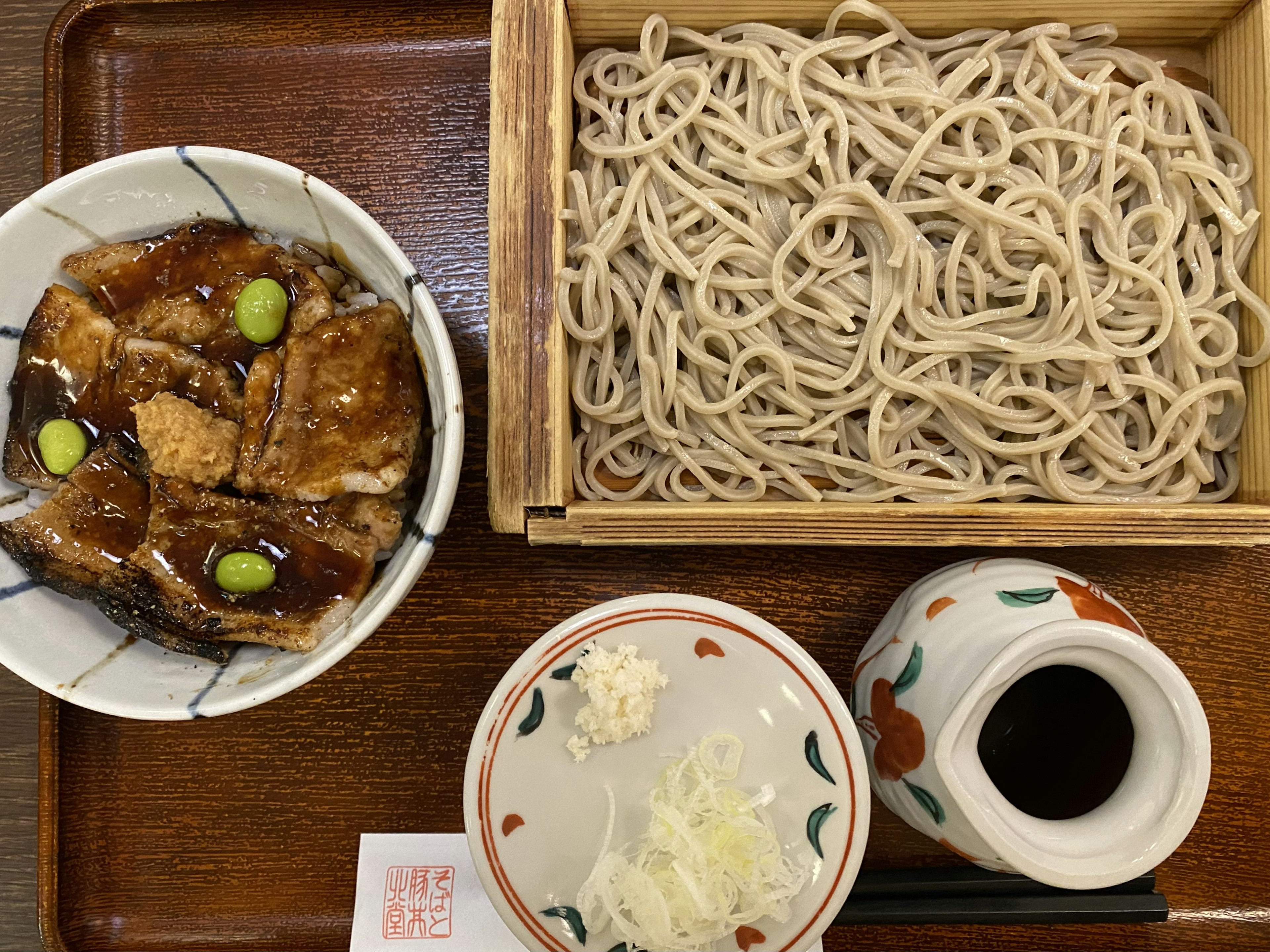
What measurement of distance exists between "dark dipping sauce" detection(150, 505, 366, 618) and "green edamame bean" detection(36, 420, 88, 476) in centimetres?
25

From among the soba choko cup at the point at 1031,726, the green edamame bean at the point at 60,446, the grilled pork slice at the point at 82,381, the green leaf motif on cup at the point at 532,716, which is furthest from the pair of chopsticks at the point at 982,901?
the green edamame bean at the point at 60,446

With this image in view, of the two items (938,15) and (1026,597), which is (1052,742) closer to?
(1026,597)

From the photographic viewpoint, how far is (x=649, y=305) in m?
1.66

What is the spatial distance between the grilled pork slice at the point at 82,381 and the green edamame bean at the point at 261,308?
0.11m

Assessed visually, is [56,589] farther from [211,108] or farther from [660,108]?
[660,108]

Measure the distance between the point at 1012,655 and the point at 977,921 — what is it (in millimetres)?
885

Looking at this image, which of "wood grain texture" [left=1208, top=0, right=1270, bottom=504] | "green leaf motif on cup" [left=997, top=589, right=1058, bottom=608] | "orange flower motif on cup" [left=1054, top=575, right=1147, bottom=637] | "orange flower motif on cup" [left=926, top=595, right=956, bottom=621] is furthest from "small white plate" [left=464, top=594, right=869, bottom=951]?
"wood grain texture" [left=1208, top=0, right=1270, bottom=504]

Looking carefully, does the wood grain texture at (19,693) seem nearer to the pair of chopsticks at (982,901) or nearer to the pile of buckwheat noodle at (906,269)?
the pile of buckwheat noodle at (906,269)

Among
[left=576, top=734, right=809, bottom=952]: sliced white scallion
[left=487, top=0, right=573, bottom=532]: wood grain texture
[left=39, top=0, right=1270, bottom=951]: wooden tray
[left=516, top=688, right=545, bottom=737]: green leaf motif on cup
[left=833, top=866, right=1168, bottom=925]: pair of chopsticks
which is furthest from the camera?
[left=39, top=0, right=1270, bottom=951]: wooden tray

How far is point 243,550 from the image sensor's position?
1388 mm

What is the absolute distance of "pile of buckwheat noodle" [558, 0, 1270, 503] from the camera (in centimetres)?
163

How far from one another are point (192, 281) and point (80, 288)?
271 mm

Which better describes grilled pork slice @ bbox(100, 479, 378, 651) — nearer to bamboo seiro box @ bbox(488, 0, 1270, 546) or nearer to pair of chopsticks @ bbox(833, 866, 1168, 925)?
bamboo seiro box @ bbox(488, 0, 1270, 546)

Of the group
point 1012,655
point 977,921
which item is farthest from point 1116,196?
point 977,921
